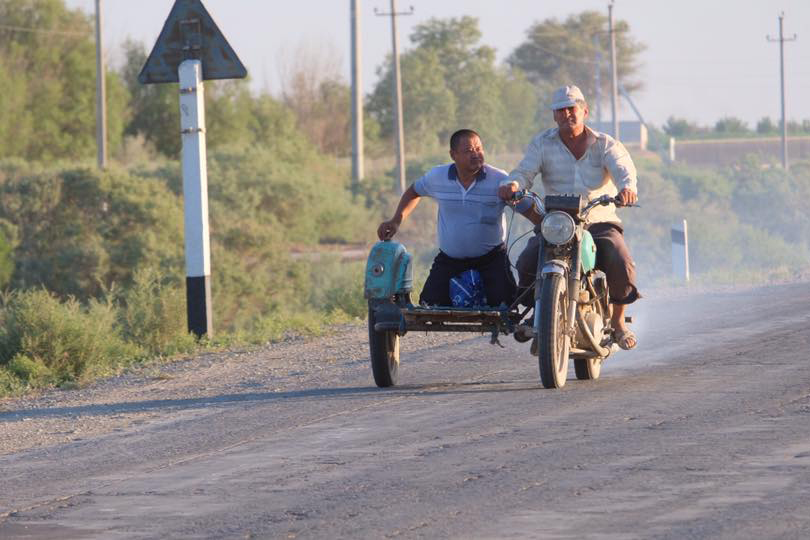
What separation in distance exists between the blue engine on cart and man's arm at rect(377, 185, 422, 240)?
0.22 feet

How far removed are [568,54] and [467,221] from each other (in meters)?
93.6

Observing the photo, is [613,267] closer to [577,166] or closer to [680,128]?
[577,166]

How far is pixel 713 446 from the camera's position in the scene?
7.56 m

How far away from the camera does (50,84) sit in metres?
60.8

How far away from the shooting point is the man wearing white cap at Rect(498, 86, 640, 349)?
32.8 feet

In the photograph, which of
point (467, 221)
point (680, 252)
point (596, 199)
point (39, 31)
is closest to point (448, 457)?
point (596, 199)

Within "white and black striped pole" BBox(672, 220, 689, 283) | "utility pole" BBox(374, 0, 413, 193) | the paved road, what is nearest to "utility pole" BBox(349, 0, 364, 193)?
"utility pole" BBox(374, 0, 413, 193)

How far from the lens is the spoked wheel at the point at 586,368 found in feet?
33.9

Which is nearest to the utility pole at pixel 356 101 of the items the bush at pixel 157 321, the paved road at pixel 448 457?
the bush at pixel 157 321

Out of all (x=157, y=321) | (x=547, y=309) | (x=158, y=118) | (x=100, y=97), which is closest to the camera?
(x=547, y=309)

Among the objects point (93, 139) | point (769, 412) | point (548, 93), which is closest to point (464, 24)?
point (548, 93)

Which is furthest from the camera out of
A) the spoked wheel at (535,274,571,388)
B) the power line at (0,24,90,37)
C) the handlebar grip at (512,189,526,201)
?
the power line at (0,24,90,37)

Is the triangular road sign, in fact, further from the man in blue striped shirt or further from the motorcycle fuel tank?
the motorcycle fuel tank

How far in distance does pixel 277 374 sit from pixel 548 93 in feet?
296
